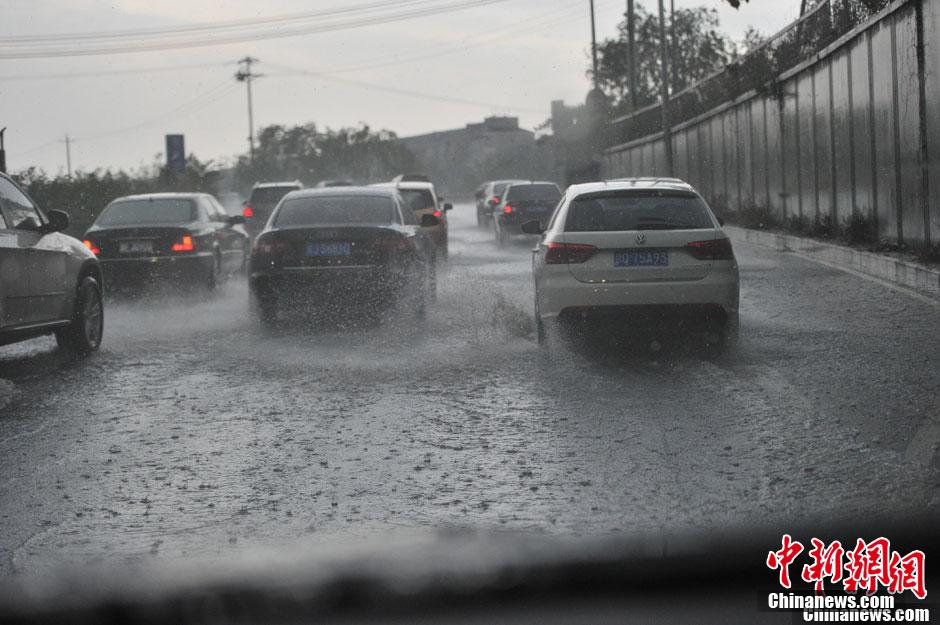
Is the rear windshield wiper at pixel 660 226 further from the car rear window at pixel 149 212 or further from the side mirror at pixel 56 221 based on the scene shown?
the car rear window at pixel 149 212

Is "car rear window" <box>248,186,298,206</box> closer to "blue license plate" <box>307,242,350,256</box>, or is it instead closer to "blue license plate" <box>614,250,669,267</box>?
"blue license plate" <box>307,242,350,256</box>

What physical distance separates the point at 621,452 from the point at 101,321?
7106 millimetres

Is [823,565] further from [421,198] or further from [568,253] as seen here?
[421,198]

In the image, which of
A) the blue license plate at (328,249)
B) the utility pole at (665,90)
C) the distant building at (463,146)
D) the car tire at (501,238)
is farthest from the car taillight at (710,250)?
the distant building at (463,146)

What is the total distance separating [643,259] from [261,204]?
22.4 meters

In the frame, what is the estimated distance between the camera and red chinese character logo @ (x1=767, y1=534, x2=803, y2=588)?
3.26m

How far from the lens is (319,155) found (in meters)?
119

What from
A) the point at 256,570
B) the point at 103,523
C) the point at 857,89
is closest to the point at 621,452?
the point at 103,523

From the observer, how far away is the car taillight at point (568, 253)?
10547 mm

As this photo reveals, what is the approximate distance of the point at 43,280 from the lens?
430 inches

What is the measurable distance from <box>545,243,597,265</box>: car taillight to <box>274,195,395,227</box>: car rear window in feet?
11.6

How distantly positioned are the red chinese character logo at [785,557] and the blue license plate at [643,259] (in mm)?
6919

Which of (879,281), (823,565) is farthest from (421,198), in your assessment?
(823,565)

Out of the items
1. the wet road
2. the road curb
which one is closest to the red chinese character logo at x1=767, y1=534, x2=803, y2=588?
the wet road
